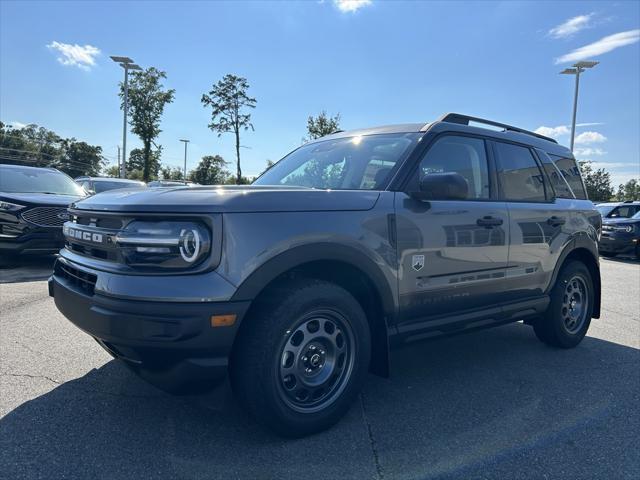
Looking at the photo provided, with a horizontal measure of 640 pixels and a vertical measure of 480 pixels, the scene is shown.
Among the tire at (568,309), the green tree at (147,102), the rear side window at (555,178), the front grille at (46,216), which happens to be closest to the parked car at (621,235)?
the tire at (568,309)

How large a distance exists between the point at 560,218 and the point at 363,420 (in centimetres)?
272

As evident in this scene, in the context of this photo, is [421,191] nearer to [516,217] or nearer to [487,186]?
[487,186]

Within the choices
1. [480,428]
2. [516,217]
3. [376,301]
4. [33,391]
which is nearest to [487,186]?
[516,217]

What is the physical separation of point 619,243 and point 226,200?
558 inches

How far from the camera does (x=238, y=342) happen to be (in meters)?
2.43

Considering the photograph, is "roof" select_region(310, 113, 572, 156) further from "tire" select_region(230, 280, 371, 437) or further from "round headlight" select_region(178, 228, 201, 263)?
"round headlight" select_region(178, 228, 201, 263)

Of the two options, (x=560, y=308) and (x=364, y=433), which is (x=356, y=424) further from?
(x=560, y=308)

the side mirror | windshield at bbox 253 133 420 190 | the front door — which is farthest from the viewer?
windshield at bbox 253 133 420 190

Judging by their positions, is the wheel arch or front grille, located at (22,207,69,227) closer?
the wheel arch

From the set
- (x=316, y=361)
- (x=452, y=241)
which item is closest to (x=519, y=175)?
(x=452, y=241)

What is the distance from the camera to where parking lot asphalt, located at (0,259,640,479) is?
2.38 metres

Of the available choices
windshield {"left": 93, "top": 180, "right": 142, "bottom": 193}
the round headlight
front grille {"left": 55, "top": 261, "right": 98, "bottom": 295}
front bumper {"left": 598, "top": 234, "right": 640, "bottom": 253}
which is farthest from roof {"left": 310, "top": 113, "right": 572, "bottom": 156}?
front bumper {"left": 598, "top": 234, "right": 640, "bottom": 253}

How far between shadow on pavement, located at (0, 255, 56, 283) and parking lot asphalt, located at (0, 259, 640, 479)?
2.85m

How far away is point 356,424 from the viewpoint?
2.88 metres
